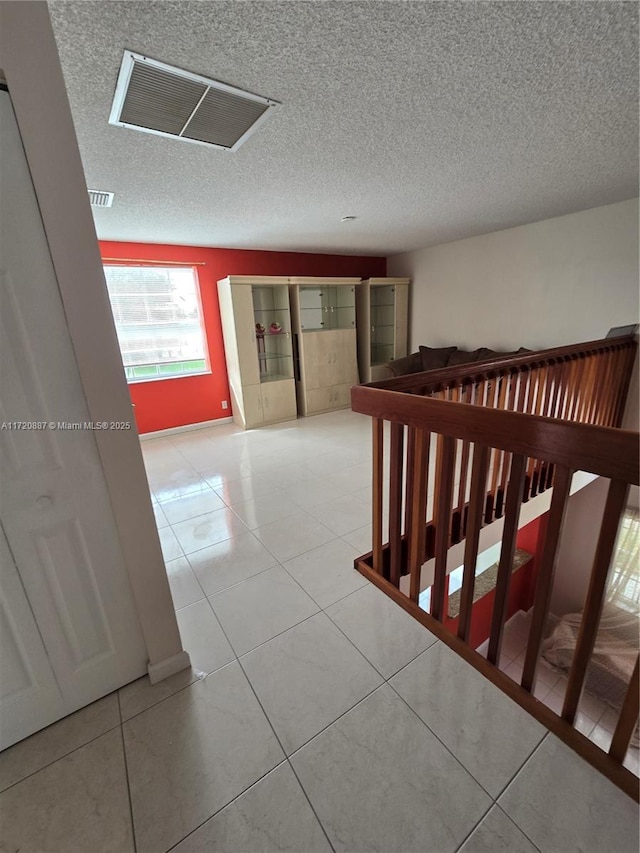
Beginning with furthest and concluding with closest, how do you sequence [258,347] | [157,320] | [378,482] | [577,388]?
[258,347], [157,320], [577,388], [378,482]

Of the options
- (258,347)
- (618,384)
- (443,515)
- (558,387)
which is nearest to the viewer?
(443,515)

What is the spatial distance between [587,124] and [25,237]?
103 inches

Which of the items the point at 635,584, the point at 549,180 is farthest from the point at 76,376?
the point at 635,584

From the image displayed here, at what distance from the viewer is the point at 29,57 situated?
851mm

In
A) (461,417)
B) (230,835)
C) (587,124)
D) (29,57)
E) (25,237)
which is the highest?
(587,124)

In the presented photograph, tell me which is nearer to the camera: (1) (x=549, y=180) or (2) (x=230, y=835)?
(2) (x=230, y=835)

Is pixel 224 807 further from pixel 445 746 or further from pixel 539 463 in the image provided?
pixel 539 463

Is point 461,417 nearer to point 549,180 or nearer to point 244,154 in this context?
point 244,154

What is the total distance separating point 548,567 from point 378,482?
2.65 feet

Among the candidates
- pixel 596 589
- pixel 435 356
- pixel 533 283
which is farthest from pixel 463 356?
pixel 596 589

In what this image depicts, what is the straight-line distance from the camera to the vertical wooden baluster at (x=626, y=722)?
0.93m

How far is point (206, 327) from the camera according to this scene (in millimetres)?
4559

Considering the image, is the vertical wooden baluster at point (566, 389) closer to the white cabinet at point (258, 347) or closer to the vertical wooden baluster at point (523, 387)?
the vertical wooden baluster at point (523, 387)

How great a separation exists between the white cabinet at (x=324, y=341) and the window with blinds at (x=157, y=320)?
1.35 m
